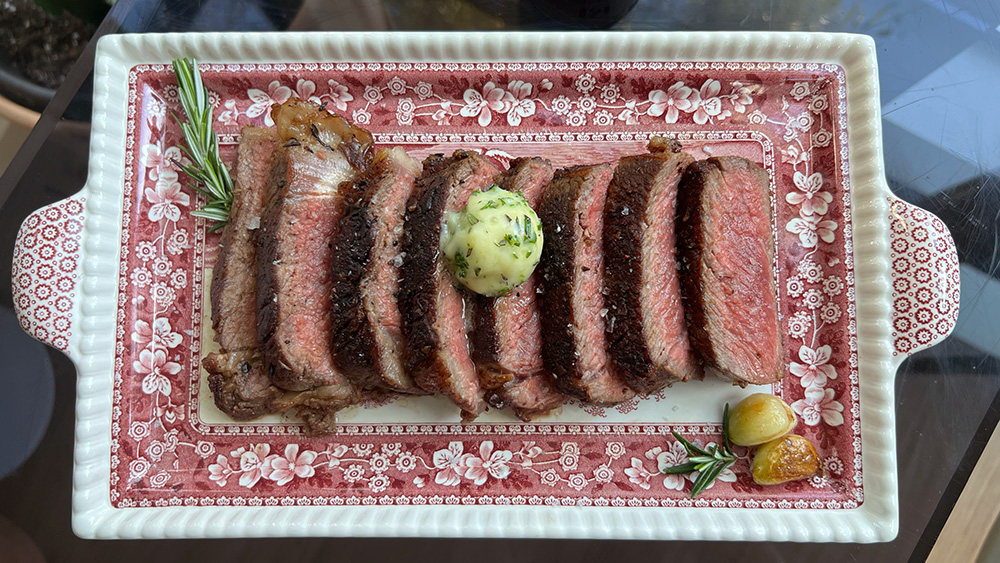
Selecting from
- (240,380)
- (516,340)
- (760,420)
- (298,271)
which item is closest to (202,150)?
(298,271)

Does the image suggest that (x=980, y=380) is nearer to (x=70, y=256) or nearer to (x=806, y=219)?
(x=806, y=219)

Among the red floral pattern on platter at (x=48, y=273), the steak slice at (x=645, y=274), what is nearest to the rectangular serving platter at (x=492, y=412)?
the red floral pattern on platter at (x=48, y=273)

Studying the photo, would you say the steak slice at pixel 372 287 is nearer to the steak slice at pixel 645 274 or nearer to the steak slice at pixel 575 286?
the steak slice at pixel 575 286

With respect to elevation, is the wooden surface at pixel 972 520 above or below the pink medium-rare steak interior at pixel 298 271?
below

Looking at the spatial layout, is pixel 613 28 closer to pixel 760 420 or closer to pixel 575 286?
pixel 575 286

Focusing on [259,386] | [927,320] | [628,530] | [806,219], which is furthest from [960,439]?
[259,386]

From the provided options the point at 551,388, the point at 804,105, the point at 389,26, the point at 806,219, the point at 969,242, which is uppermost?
the point at 389,26
